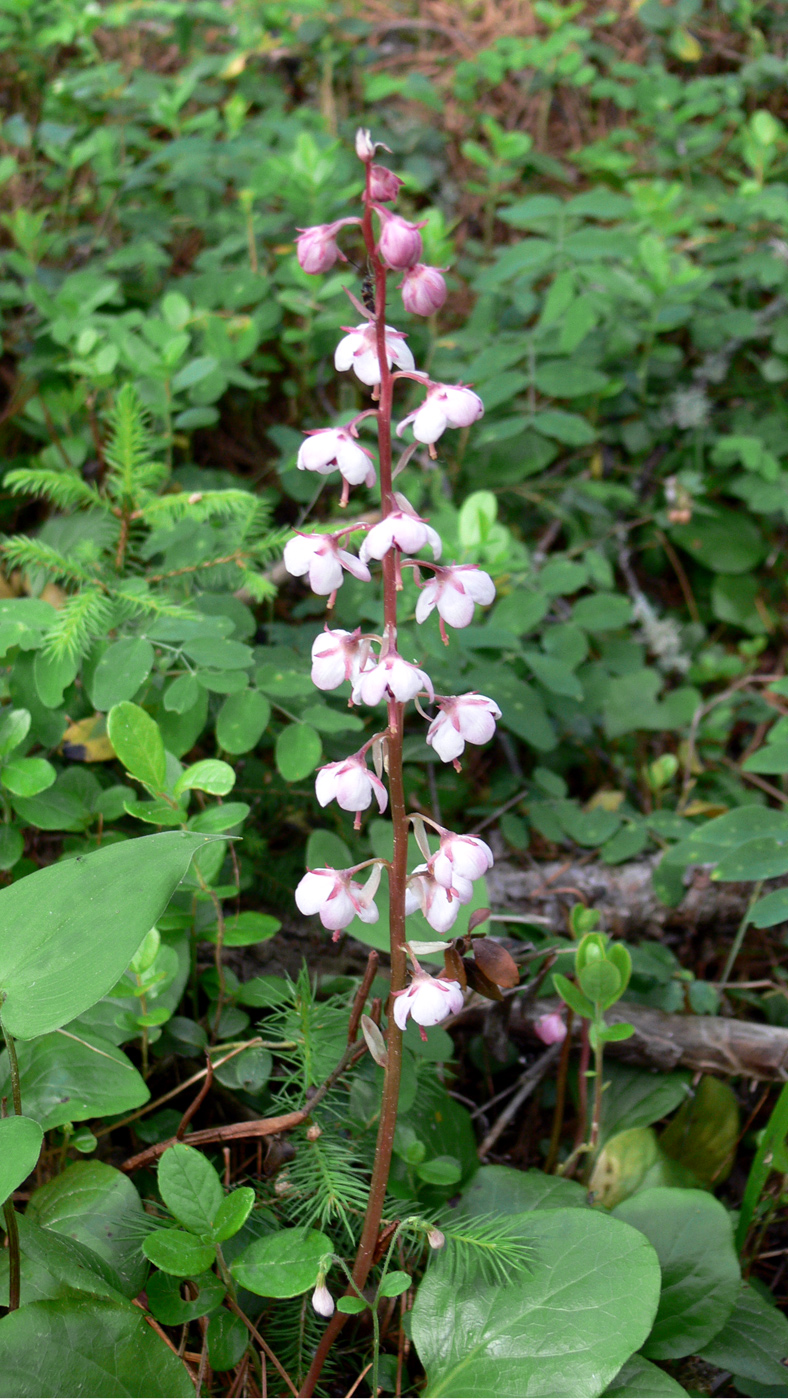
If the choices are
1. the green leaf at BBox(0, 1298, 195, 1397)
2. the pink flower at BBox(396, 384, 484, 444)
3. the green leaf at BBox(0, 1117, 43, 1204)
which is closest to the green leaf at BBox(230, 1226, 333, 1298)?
the green leaf at BBox(0, 1298, 195, 1397)

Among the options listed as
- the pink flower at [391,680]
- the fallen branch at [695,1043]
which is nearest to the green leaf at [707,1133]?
the fallen branch at [695,1043]

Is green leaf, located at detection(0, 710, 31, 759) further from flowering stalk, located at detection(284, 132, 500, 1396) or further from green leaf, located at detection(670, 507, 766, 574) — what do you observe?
green leaf, located at detection(670, 507, 766, 574)

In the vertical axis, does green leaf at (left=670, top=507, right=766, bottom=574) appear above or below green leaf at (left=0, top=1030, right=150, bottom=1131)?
below

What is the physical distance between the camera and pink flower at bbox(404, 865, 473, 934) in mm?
1104

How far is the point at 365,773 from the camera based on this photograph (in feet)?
3.56

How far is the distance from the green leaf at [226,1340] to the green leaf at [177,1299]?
0.07ft

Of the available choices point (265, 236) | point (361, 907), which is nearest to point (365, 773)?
point (361, 907)

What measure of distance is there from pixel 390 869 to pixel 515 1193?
25.7 inches

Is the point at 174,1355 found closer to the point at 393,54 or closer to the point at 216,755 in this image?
the point at 216,755

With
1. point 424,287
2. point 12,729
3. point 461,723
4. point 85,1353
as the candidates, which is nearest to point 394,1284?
point 85,1353

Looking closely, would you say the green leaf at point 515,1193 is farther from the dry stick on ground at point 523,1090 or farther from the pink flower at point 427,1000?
the pink flower at point 427,1000

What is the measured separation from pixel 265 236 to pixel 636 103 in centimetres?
205

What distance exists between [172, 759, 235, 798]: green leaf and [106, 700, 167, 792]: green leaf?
3 cm

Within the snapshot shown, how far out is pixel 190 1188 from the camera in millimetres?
1198
